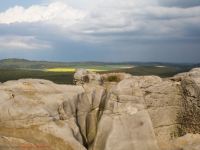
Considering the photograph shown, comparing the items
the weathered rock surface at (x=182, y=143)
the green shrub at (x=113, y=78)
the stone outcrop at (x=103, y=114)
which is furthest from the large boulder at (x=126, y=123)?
the green shrub at (x=113, y=78)

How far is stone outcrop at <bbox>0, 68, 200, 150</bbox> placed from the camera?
17781mm

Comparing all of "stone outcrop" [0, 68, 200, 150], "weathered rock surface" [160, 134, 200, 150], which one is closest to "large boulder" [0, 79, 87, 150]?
"stone outcrop" [0, 68, 200, 150]

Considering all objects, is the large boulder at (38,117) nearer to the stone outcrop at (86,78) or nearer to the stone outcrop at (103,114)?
the stone outcrop at (103,114)

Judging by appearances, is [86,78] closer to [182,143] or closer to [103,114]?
[103,114]

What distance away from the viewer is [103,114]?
70.0ft

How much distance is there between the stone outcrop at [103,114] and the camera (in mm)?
17781

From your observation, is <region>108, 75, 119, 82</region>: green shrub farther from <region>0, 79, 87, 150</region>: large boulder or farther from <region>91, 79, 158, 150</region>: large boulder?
<region>0, 79, 87, 150</region>: large boulder

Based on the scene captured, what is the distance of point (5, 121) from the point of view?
17812 millimetres

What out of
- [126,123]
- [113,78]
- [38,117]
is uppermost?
[113,78]

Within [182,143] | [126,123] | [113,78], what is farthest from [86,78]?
[182,143]

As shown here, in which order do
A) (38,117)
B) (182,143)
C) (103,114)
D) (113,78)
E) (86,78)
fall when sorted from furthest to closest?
(113,78) < (86,78) < (103,114) < (182,143) < (38,117)

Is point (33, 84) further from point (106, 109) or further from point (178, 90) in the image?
point (178, 90)

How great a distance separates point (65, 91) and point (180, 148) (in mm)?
10531

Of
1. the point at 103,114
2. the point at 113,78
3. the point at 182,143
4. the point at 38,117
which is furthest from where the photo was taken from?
the point at 113,78
